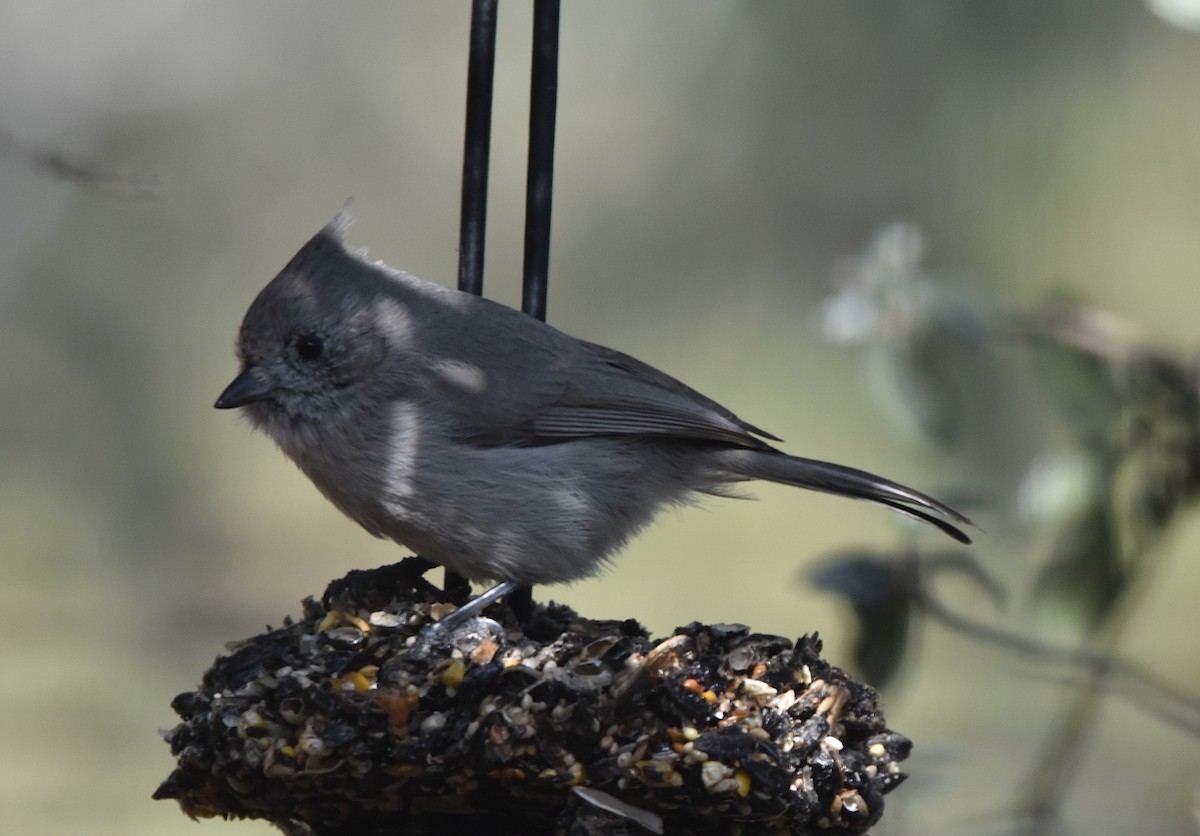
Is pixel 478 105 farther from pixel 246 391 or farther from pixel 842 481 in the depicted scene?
pixel 842 481

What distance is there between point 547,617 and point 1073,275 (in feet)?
8.55

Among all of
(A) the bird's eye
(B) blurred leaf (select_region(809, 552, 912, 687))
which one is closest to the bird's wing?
(B) blurred leaf (select_region(809, 552, 912, 687))

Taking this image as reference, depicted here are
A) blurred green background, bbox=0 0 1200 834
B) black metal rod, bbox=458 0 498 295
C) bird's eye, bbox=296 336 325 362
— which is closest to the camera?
black metal rod, bbox=458 0 498 295

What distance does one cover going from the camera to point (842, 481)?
2797 mm

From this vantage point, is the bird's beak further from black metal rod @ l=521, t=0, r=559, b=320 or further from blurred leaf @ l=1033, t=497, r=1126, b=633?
blurred leaf @ l=1033, t=497, r=1126, b=633

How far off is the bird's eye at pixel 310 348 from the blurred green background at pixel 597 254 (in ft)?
4.22

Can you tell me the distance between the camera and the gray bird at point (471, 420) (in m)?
2.62

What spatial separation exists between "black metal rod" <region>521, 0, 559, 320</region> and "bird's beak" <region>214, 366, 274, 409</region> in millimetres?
712

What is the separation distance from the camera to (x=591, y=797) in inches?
72.6

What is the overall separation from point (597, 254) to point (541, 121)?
305cm

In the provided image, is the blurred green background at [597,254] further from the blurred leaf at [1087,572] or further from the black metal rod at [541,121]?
the black metal rod at [541,121]

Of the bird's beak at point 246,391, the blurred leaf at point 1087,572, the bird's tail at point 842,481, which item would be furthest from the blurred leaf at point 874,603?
the bird's beak at point 246,391

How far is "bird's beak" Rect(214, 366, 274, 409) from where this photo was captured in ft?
8.78

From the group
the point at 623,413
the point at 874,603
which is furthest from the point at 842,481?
the point at 623,413
